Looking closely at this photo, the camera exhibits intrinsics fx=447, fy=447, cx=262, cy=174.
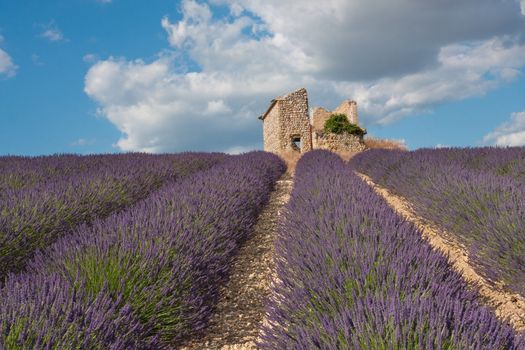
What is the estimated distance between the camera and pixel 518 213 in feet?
10.4

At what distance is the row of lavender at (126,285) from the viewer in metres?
1.76

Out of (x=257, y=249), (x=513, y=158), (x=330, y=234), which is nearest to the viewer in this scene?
(x=330, y=234)

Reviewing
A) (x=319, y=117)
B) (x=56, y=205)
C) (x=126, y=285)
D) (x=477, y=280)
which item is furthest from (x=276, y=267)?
(x=319, y=117)

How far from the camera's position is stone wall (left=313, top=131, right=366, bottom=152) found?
18.2m

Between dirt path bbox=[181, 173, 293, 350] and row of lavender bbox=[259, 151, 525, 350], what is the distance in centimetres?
51

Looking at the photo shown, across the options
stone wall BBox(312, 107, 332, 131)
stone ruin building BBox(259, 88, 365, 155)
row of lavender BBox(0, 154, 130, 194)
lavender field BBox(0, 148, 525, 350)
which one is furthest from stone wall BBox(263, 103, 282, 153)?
lavender field BBox(0, 148, 525, 350)

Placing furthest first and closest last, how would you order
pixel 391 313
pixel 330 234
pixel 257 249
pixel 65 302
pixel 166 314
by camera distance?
1. pixel 257 249
2. pixel 330 234
3. pixel 166 314
4. pixel 65 302
5. pixel 391 313

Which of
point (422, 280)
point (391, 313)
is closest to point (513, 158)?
point (422, 280)

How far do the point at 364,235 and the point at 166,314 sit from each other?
1154mm

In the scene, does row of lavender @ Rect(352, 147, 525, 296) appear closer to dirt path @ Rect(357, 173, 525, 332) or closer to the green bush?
dirt path @ Rect(357, 173, 525, 332)

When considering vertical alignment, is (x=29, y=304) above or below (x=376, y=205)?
below

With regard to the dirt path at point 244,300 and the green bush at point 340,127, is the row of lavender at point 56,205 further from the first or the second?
the green bush at point 340,127

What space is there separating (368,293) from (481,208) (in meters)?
2.52

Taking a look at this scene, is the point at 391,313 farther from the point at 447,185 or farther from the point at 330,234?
the point at 447,185
